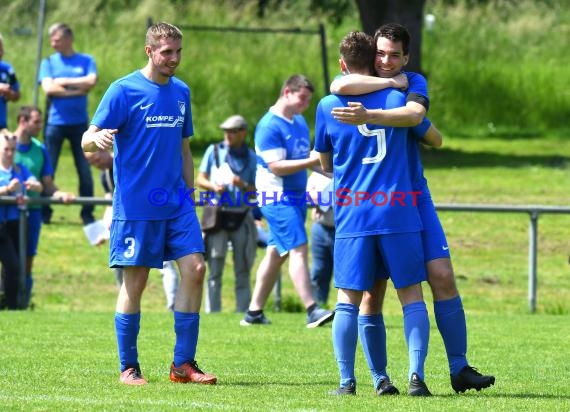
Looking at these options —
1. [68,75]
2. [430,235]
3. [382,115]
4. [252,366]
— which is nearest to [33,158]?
[68,75]

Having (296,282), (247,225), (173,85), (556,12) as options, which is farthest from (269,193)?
(556,12)

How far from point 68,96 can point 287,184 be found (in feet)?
19.7

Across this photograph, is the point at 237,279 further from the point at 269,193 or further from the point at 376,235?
the point at 376,235

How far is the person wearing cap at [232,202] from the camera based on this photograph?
50.1 ft

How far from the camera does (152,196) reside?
28.9ft

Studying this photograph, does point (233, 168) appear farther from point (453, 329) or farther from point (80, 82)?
point (453, 329)

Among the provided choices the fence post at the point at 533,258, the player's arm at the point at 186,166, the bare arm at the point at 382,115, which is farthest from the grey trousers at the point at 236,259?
the bare arm at the point at 382,115

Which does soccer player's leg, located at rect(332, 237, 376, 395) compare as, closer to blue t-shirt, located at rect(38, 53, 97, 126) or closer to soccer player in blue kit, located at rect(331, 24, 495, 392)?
soccer player in blue kit, located at rect(331, 24, 495, 392)

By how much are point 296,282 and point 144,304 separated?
473 centimetres

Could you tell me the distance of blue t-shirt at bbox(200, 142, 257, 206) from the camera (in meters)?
15.3

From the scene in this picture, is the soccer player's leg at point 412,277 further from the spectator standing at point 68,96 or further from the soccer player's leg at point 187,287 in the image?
the spectator standing at point 68,96

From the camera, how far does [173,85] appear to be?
8.94 meters

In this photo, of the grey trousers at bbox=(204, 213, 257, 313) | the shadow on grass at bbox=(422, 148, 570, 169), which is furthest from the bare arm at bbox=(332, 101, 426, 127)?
the shadow on grass at bbox=(422, 148, 570, 169)

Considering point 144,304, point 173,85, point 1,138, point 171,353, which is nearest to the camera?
point 173,85
